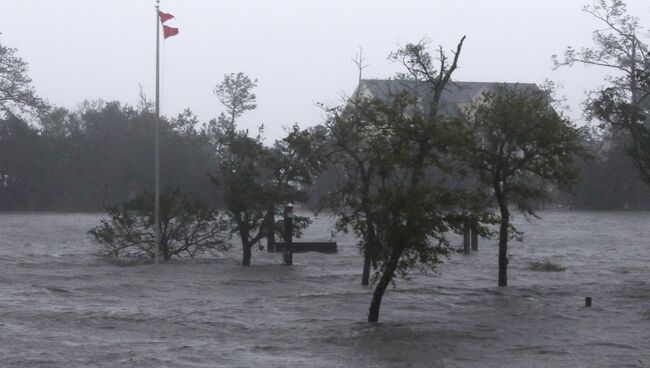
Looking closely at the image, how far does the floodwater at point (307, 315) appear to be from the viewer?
52.1 feet

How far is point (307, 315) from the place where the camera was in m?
21.0

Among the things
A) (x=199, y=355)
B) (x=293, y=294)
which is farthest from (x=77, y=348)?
(x=293, y=294)

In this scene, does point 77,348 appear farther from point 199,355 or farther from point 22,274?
point 22,274

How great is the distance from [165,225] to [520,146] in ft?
A: 42.4

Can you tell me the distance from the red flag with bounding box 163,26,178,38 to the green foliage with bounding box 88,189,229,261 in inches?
188

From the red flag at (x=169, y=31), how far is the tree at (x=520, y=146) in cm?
1003

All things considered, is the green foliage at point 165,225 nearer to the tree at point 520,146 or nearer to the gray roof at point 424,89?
the gray roof at point 424,89

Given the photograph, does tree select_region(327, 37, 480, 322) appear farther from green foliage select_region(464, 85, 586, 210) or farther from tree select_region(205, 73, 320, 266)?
tree select_region(205, 73, 320, 266)

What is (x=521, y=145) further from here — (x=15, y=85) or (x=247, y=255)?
(x=15, y=85)

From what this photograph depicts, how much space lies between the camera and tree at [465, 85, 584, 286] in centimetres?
2497

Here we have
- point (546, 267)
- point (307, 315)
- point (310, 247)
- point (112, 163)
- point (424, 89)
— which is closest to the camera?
point (307, 315)

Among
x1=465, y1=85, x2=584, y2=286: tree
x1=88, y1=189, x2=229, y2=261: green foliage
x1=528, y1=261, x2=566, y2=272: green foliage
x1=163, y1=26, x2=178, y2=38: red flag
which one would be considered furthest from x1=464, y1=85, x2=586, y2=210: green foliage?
x1=88, y1=189, x2=229, y2=261: green foliage

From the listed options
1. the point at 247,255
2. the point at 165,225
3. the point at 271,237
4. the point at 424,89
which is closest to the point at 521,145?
the point at 247,255

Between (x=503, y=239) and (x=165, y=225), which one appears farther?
(x=165, y=225)
